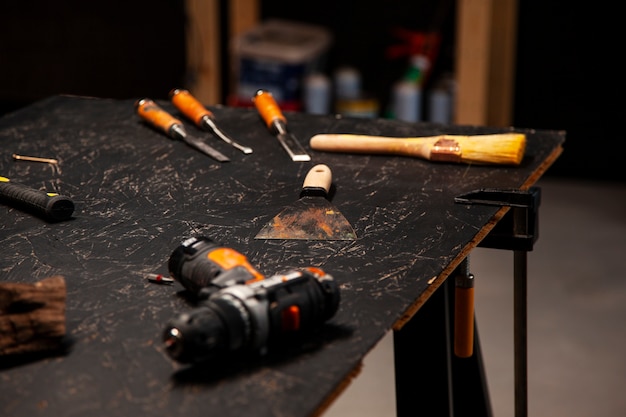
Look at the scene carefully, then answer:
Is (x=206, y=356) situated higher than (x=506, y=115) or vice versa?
(x=206, y=356)

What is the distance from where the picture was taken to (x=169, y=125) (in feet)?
5.64

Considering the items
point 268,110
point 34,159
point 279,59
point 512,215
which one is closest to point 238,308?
point 512,215

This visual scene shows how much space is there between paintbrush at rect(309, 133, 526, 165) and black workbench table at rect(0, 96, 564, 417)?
0.02 meters

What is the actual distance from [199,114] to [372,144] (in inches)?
13.7

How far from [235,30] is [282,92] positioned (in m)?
0.35

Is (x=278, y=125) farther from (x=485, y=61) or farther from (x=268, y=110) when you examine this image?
(x=485, y=61)

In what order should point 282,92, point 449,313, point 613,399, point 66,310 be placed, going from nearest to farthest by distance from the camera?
point 66,310 < point 449,313 < point 613,399 < point 282,92

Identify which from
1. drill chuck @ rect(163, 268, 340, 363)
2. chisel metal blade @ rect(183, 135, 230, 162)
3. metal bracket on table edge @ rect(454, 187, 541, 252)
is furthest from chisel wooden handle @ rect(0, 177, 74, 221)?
metal bracket on table edge @ rect(454, 187, 541, 252)

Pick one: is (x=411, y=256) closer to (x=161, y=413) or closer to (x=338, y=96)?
(x=161, y=413)

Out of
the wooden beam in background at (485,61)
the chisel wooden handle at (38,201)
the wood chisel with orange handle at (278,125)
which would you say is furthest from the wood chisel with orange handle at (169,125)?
the wooden beam in background at (485,61)

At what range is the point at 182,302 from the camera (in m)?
1.06

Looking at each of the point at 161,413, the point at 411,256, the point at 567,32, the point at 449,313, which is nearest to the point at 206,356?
the point at 161,413

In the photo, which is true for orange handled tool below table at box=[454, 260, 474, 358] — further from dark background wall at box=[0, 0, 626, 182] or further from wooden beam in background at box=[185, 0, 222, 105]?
wooden beam in background at box=[185, 0, 222, 105]

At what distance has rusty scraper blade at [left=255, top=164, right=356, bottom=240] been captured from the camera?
1.24m
